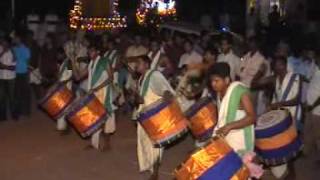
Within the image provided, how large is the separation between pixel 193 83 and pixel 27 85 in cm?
521

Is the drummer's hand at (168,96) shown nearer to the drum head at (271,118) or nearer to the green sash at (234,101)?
the drum head at (271,118)

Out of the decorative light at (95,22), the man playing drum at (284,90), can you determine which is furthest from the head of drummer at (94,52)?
the decorative light at (95,22)

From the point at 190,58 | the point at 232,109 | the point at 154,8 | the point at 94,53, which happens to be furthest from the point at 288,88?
the point at 154,8

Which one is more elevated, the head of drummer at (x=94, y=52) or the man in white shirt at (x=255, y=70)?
the head of drummer at (x=94, y=52)

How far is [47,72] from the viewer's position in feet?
53.4

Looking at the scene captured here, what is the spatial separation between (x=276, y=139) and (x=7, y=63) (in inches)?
272

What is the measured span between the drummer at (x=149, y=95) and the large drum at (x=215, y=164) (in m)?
2.62

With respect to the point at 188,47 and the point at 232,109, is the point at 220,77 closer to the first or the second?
the point at 232,109

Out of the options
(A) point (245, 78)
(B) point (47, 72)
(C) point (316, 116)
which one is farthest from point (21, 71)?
(C) point (316, 116)

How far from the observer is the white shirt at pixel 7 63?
13.9 meters

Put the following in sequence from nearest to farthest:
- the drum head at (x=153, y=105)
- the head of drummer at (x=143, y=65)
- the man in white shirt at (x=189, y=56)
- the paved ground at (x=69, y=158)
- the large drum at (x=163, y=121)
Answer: the large drum at (x=163, y=121) → the drum head at (x=153, y=105) → the head of drummer at (x=143, y=65) → the paved ground at (x=69, y=158) → the man in white shirt at (x=189, y=56)

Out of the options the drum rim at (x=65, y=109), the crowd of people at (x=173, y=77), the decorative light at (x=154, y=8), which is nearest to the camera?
the crowd of people at (x=173, y=77)

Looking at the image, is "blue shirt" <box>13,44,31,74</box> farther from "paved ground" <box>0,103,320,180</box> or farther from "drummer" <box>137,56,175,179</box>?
"drummer" <box>137,56,175,179</box>

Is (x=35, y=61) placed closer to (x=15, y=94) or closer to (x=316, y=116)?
(x=15, y=94)
